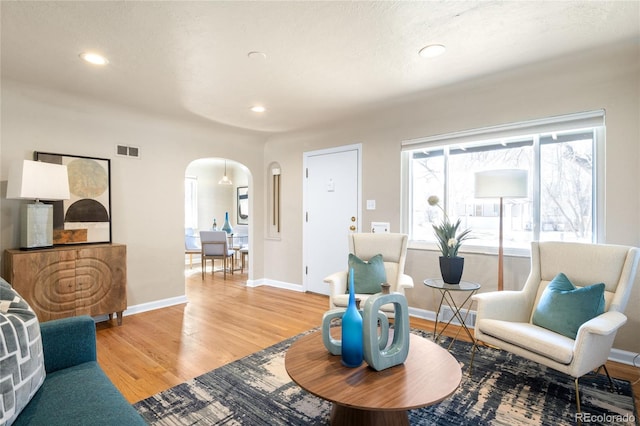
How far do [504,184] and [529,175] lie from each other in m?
0.59

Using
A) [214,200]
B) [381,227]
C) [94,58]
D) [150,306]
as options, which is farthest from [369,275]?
[214,200]

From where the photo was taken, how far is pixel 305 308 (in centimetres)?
401

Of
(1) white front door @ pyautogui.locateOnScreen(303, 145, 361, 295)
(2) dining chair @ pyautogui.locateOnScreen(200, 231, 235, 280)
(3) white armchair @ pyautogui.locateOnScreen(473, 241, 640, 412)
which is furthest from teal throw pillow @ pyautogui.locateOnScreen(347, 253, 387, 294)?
(2) dining chair @ pyautogui.locateOnScreen(200, 231, 235, 280)

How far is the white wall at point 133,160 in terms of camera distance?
307cm

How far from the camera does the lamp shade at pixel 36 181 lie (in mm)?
2779

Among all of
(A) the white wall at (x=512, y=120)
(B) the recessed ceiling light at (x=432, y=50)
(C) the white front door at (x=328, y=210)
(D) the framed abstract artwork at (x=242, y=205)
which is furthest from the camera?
(D) the framed abstract artwork at (x=242, y=205)

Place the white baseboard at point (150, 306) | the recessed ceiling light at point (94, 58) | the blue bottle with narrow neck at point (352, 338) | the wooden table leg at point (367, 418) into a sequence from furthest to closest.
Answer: the white baseboard at point (150, 306) → the recessed ceiling light at point (94, 58) → the blue bottle with narrow neck at point (352, 338) → the wooden table leg at point (367, 418)

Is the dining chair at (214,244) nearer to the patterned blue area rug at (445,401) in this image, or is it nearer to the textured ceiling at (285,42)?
the textured ceiling at (285,42)

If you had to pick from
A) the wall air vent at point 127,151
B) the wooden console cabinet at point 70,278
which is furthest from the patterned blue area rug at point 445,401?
the wall air vent at point 127,151

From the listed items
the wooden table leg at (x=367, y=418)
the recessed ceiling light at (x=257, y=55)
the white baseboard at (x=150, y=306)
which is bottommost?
the white baseboard at (x=150, y=306)

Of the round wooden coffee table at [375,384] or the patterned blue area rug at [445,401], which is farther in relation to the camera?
the patterned blue area rug at [445,401]

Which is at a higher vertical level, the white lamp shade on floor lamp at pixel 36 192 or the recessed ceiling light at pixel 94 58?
the recessed ceiling light at pixel 94 58

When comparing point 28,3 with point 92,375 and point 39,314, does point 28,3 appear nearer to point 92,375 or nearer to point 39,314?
point 92,375

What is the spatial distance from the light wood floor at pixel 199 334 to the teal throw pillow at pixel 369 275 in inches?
29.0
